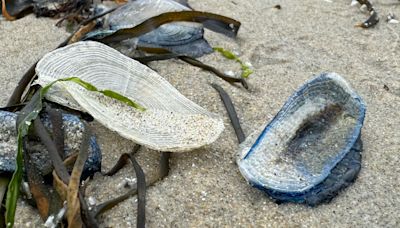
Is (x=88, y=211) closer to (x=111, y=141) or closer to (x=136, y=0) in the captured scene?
(x=111, y=141)

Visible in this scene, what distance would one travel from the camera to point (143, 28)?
7.75 ft

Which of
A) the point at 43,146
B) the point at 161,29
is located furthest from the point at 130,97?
the point at 161,29

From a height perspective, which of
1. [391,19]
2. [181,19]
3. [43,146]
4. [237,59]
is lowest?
[391,19]

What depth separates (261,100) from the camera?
2.15 meters

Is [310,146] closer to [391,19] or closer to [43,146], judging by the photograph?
[43,146]

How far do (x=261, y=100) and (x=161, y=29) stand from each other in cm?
65

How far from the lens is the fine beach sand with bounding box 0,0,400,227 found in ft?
5.11

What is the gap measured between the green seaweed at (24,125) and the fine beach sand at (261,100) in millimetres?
86

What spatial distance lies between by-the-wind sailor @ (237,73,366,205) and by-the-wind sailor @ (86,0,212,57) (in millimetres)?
742

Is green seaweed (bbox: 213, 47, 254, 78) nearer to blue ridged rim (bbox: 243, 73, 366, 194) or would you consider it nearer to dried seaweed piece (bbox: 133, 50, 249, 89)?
dried seaweed piece (bbox: 133, 50, 249, 89)

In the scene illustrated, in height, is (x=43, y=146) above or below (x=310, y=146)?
above

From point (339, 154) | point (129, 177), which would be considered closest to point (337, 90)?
point (339, 154)

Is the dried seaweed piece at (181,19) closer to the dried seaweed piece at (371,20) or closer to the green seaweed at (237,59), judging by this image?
the green seaweed at (237,59)

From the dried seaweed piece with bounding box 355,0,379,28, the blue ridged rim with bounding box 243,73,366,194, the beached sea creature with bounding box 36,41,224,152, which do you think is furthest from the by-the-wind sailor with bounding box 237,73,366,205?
the dried seaweed piece with bounding box 355,0,379,28
